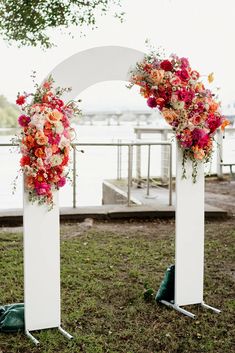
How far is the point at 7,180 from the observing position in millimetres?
11102

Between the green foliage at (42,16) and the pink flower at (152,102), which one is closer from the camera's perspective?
the pink flower at (152,102)

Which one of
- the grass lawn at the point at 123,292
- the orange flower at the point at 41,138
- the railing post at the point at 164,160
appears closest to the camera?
the orange flower at the point at 41,138

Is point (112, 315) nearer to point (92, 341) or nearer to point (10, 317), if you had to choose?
point (92, 341)

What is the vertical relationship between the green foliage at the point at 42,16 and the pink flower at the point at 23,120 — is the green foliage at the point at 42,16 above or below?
above

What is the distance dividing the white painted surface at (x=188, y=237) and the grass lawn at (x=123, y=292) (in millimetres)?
160

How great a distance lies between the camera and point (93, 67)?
12.6ft

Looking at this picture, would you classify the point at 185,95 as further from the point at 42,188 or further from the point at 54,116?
the point at 42,188

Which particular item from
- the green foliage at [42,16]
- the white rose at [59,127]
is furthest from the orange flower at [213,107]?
the green foliage at [42,16]

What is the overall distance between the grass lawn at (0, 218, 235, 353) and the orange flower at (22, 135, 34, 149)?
1.26 meters

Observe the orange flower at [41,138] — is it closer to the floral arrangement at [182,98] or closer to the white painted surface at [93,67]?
the white painted surface at [93,67]

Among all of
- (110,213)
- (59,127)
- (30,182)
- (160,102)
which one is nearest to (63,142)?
(59,127)

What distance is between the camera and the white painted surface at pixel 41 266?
11.3 ft

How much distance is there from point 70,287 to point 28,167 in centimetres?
150

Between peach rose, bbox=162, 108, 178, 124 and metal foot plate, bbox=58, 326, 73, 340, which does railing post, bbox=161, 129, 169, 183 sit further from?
metal foot plate, bbox=58, 326, 73, 340
